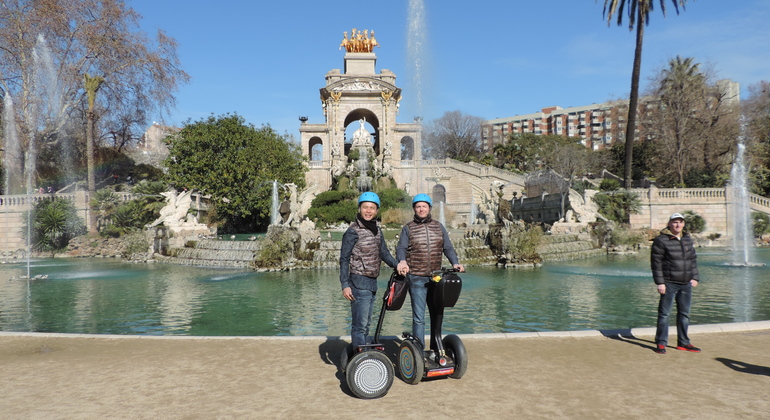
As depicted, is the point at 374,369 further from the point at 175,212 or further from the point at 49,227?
the point at 49,227

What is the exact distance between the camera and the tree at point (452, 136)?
79.1 m

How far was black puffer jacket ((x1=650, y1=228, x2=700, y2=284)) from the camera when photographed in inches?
230

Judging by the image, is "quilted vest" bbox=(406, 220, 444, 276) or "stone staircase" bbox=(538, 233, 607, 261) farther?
"stone staircase" bbox=(538, 233, 607, 261)

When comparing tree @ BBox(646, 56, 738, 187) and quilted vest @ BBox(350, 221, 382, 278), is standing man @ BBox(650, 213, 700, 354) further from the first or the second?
tree @ BBox(646, 56, 738, 187)

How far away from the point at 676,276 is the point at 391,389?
3.64 m

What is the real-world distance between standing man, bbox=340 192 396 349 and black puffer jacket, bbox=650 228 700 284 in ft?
10.9

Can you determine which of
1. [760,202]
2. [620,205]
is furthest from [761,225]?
[620,205]

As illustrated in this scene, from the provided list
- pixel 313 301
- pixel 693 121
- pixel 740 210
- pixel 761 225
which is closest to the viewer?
pixel 313 301

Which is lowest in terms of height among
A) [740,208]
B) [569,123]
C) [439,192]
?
[740,208]

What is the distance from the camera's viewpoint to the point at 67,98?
3531 centimetres

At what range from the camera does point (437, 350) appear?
4754 millimetres

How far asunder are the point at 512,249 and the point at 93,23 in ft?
108

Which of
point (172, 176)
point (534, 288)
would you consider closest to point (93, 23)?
point (172, 176)

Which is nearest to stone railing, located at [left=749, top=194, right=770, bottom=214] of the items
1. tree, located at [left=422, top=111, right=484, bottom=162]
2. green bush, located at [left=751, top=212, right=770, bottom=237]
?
green bush, located at [left=751, top=212, right=770, bottom=237]
